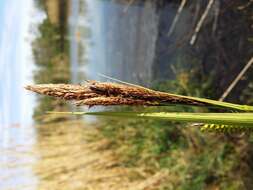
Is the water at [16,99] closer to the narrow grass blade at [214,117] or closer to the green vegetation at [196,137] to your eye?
the green vegetation at [196,137]

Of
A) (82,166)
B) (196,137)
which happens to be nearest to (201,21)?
(196,137)

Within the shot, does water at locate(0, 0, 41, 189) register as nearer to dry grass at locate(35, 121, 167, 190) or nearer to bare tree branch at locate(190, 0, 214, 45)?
dry grass at locate(35, 121, 167, 190)

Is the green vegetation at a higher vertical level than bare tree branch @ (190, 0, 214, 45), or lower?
lower

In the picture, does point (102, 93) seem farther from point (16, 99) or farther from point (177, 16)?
point (16, 99)

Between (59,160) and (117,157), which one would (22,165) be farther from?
(117,157)

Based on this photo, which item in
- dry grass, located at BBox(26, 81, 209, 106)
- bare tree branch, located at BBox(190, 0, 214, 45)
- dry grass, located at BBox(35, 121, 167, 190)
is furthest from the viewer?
dry grass, located at BBox(35, 121, 167, 190)

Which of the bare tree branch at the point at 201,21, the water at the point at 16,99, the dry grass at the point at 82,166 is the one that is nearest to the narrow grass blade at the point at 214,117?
the bare tree branch at the point at 201,21

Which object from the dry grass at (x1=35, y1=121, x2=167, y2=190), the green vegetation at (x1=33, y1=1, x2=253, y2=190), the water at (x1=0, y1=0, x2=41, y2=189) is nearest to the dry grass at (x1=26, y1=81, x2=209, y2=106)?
the green vegetation at (x1=33, y1=1, x2=253, y2=190)

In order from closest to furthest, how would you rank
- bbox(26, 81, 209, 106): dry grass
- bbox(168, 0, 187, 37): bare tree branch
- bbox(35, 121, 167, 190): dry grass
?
bbox(26, 81, 209, 106): dry grass, bbox(168, 0, 187, 37): bare tree branch, bbox(35, 121, 167, 190): dry grass
